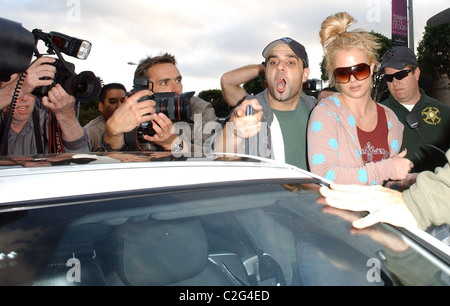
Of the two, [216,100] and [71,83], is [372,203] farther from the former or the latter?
[216,100]

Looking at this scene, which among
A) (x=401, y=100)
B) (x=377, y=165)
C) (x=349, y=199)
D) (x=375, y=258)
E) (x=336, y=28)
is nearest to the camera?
(x=375, y=258)

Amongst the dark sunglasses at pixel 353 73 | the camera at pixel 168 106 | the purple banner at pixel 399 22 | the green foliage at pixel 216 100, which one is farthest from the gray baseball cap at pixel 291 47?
the green foliage at pixel 216 100

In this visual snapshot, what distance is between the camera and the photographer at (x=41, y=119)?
2381mm

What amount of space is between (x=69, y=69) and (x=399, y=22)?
438 inches

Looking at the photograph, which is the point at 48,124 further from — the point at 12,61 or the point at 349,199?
the point at 349,199

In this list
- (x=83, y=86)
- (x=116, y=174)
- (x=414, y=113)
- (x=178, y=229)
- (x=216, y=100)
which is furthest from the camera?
(x=216, y=100)

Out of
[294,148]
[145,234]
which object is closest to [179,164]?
[145,234]

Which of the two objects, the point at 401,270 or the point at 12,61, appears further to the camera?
the point at 12,61

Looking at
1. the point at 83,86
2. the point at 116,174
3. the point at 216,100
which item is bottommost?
the point at 116,174

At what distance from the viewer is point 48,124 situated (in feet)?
8.92

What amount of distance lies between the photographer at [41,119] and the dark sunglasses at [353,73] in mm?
1650

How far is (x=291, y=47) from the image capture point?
9.07 feet

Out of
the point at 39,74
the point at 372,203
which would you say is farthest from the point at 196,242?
the point at 39,74
